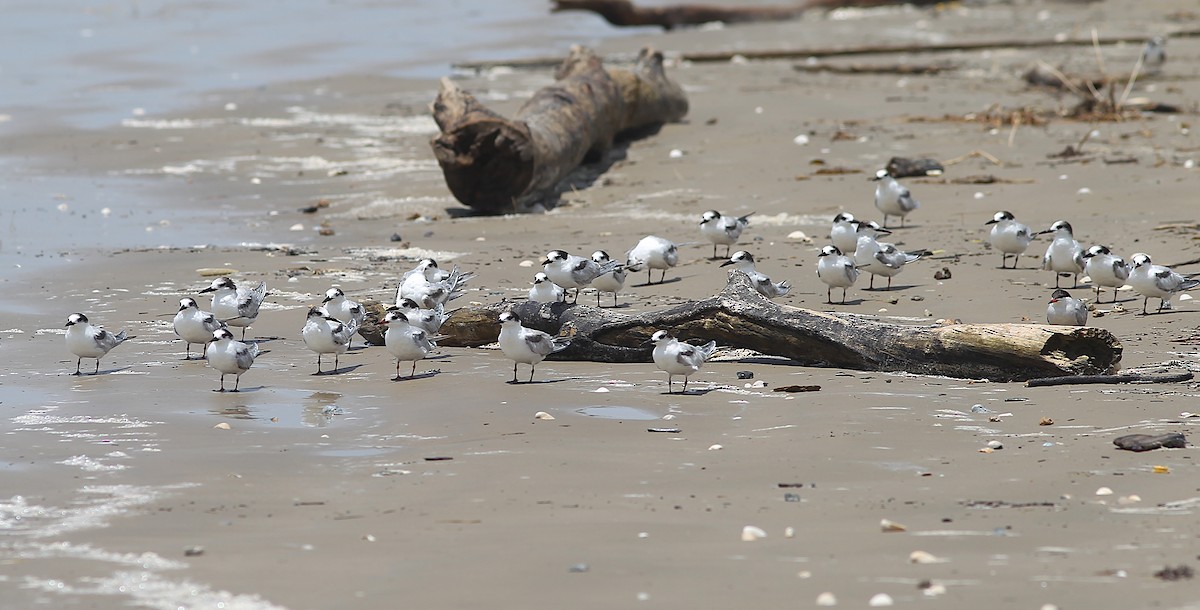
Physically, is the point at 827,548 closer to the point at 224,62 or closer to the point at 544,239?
the point at 544,239

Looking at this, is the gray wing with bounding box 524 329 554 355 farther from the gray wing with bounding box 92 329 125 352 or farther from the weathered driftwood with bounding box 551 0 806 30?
the weathered driftwood with bounding box 551 0 806 30

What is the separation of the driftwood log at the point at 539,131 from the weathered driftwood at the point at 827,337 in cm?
471

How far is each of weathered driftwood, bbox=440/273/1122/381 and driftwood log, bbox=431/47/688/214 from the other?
471 cm

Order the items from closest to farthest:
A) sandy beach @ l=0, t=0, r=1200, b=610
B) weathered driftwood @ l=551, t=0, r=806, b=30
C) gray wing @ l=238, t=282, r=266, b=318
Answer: sandy beach @ l=0, t=0, r=1200, b=610
gray wing @ l=238, t=282, r=266, b=318
weathered driftwood @ l=551, t=0, r=806, b=30

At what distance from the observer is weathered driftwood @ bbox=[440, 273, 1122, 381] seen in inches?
324

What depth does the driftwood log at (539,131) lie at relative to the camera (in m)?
14.4

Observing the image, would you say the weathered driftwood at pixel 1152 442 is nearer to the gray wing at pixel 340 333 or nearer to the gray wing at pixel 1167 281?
the gray wing at pixel 1167 281

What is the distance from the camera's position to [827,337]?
28.7ft

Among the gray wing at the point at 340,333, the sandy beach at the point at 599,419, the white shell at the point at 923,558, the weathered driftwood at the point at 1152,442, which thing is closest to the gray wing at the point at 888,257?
the sandy beach at the point at 599,419

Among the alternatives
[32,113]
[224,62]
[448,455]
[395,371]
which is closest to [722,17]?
[224,62]

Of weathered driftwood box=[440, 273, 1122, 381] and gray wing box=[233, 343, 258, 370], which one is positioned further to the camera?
gray wing box=[233, 343, 258, 370]

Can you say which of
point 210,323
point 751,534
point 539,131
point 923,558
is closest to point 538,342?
point 210,323

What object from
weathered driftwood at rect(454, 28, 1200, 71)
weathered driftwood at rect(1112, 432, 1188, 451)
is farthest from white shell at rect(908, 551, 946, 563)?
weathered driftwood at rect(454, 28, 1200, 71)

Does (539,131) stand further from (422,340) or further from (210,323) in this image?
(422,340)
